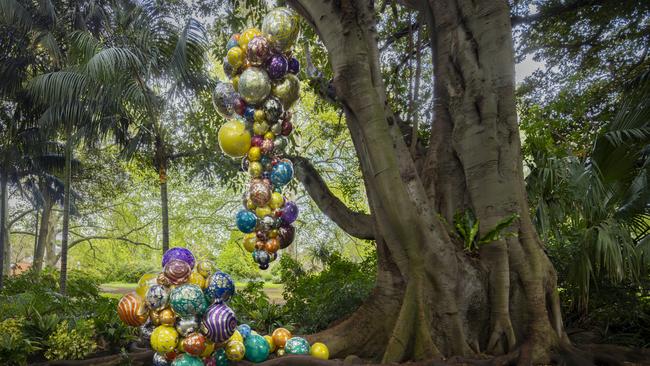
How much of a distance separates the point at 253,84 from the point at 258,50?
35cm

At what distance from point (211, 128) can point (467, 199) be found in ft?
18.8

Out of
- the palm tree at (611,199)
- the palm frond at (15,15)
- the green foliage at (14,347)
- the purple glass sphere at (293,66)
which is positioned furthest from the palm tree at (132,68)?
the palm tree at (611,199)

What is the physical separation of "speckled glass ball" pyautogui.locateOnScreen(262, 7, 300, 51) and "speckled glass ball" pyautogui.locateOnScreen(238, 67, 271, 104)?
1.08 feet

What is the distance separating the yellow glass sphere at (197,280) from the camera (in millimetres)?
3438

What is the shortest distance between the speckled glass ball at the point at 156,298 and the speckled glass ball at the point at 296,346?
1284 mm

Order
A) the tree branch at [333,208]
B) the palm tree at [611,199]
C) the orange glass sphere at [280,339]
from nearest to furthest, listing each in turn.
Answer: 1. the orange glass sphere at [280,339]
2. the palm tree at [611,199]
3. the tree branch at [333,208]

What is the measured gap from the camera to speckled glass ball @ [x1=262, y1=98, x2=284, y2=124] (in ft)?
15.0

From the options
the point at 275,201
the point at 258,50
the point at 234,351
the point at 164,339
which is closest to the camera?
the point at 164,339

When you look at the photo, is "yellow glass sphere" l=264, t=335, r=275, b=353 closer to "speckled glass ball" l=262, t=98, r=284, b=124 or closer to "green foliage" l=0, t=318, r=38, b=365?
"speckled glass ball" l=262, t=98, r=284, b=124

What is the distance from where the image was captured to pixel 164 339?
3.20m

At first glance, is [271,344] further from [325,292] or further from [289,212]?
[325,292]

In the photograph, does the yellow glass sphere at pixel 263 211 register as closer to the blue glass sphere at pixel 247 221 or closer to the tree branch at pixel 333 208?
the blue glass sphere at pixel 247 221

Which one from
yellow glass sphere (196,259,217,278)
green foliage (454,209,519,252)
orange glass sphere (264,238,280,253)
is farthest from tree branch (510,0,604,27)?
yellow glass sphere (196,259,217,278)

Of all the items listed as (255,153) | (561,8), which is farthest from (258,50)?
(561,8)
